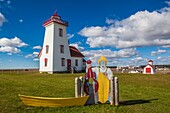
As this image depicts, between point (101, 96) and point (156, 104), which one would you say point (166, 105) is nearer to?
point (156, 104)

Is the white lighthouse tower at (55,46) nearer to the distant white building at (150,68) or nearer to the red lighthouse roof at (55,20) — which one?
the red lighthouse roof at (55,20)

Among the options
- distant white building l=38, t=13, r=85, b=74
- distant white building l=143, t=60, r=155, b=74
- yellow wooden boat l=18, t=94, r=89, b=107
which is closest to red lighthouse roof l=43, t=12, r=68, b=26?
distant white building l=38, t=13, r=85, b=74

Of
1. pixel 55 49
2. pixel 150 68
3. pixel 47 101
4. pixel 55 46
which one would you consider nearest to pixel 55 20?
pixel 55 46

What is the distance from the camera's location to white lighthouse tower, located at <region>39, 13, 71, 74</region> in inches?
1225

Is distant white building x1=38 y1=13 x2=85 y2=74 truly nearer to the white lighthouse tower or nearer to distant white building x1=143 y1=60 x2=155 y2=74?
the white lighthouse tower

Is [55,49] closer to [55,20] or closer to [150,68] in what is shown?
[55,20]

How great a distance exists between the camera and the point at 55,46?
1232 inches

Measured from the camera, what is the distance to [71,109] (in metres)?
6.84

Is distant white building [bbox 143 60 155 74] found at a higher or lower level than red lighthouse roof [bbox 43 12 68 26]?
lower

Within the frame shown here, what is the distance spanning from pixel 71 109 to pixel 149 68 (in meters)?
35.1

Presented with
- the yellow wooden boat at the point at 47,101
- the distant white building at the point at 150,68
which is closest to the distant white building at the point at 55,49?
the distant white building at the point at 150,68

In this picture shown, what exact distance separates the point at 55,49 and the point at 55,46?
51 centimetres

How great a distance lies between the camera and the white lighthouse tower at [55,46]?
3112 centimetres

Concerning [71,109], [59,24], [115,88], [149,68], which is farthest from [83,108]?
[149,68]
